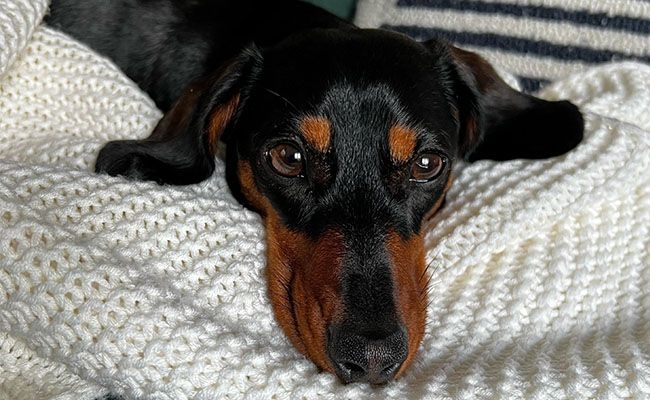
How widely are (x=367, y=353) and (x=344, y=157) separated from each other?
0.38m

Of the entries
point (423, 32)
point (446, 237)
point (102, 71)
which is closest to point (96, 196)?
point (102, 71)

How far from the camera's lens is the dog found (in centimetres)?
122

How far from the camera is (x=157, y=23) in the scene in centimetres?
201

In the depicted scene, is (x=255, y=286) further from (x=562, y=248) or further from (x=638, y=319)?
(x=638, y=319)

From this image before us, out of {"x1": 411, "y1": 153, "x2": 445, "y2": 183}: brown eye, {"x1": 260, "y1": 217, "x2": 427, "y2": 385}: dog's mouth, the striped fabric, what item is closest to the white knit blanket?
{"x1": 260, "y1": 217, "x2": 427, "y2": 385}: dog's mouth

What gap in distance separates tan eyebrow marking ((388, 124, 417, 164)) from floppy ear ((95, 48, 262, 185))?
1.10 feet

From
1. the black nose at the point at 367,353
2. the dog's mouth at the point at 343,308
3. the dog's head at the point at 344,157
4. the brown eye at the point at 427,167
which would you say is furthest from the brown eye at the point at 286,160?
the black nose at the point at 367,353

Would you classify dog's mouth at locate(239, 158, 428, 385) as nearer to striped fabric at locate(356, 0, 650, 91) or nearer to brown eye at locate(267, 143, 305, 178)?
brown eye at locate(267, 143, 305, 178)

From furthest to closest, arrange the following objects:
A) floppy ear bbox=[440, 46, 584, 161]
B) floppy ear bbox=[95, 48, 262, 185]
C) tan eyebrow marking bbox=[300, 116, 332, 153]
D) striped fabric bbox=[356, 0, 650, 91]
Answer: striped fabric bbox=[356, 0, 650, 91], floppy ear bbox=[440, 46, 584, 161], floppy ear bbox=[95, 48, 262, 185], tan eyebrow marking bbox=[300, 116, 332, 153]

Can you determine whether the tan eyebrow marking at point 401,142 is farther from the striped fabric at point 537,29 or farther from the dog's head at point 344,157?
the striped fabric at point 537,29

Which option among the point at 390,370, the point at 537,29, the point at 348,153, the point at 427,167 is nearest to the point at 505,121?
the point at 427,167

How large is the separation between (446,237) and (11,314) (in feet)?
2.60

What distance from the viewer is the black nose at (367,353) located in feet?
3.73

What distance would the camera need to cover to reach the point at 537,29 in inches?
84.4
